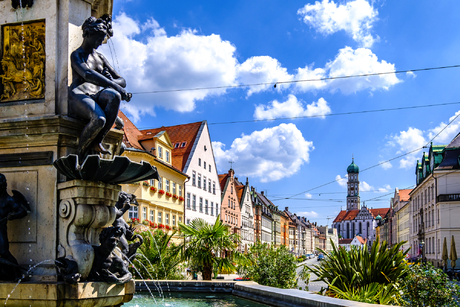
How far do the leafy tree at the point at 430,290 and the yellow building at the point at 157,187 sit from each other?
1017 inches

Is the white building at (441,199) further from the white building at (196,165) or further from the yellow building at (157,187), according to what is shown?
the yellow building at (157,187)

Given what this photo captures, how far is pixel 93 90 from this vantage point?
20.1 ft

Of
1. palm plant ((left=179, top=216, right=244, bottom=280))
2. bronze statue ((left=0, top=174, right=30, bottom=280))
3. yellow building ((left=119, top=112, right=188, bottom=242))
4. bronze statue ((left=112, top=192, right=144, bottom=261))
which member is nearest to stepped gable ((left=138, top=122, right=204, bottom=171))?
yellow building ((left=119, top=112, right=188, bottom=242))

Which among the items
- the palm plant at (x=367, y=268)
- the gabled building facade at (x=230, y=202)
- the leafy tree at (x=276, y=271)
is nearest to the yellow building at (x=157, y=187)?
the gabled building facade at (x=230, y=202)

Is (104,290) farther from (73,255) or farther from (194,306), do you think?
(194,306)

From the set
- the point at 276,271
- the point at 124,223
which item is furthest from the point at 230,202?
the point at 124,223

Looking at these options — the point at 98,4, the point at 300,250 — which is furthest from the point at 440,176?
the point at 300,250

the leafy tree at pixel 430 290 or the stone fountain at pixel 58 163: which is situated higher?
the stone fountain at pixel 58 163

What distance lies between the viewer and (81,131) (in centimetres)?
593

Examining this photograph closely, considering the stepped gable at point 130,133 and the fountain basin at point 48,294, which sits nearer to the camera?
the fountain basin at point 48,294

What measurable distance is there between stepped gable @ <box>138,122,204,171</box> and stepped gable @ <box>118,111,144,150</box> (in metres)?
5.75

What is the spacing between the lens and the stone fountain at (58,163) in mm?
5430

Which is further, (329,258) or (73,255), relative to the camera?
(329,258)

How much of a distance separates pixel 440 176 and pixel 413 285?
48155mm
